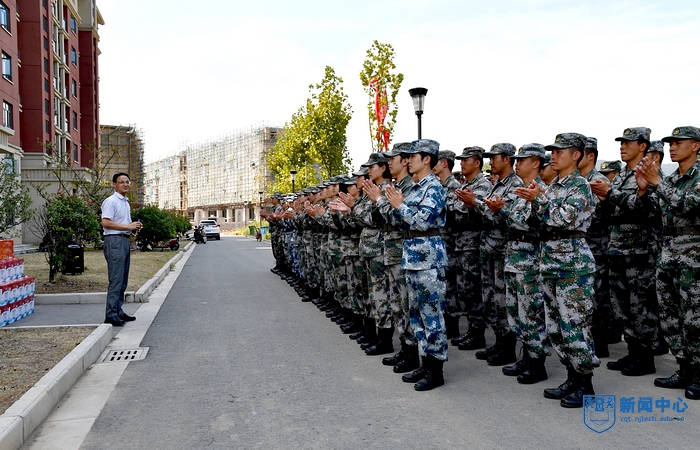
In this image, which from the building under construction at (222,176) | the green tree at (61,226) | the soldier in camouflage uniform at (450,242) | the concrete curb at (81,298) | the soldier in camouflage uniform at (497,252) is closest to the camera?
the soldier in camouflage uniform at (497,252)

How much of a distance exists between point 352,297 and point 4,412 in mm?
4101

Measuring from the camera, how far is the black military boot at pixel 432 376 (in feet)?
16.2

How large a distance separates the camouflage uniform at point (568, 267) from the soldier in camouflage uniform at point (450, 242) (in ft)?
7.47

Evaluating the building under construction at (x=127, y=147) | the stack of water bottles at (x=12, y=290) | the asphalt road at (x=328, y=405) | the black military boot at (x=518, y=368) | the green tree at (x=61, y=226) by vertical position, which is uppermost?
the building under construction at (x=127, y=147)

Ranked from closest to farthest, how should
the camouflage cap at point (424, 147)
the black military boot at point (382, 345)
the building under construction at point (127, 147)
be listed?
the camouflage cap at point (424, 147) → the black military boot at point (382, 345) → the building under construction at point (127, 147)

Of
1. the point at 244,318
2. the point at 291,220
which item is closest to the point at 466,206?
the point at 244,318

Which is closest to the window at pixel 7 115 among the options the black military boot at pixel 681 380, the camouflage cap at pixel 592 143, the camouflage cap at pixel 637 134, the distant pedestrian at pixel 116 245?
the distant pedestrian at pixel 116 245

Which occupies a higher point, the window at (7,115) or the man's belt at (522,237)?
the window at (7,115)

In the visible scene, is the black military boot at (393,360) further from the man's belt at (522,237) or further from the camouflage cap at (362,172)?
the camouflage cap at (362,172)

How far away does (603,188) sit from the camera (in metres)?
5.49

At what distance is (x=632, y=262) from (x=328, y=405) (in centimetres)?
333

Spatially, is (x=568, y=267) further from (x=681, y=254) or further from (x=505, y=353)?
(x=505, y=353)

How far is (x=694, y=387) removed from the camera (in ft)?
15.0

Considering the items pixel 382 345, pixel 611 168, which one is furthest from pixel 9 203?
pixel 611 168
